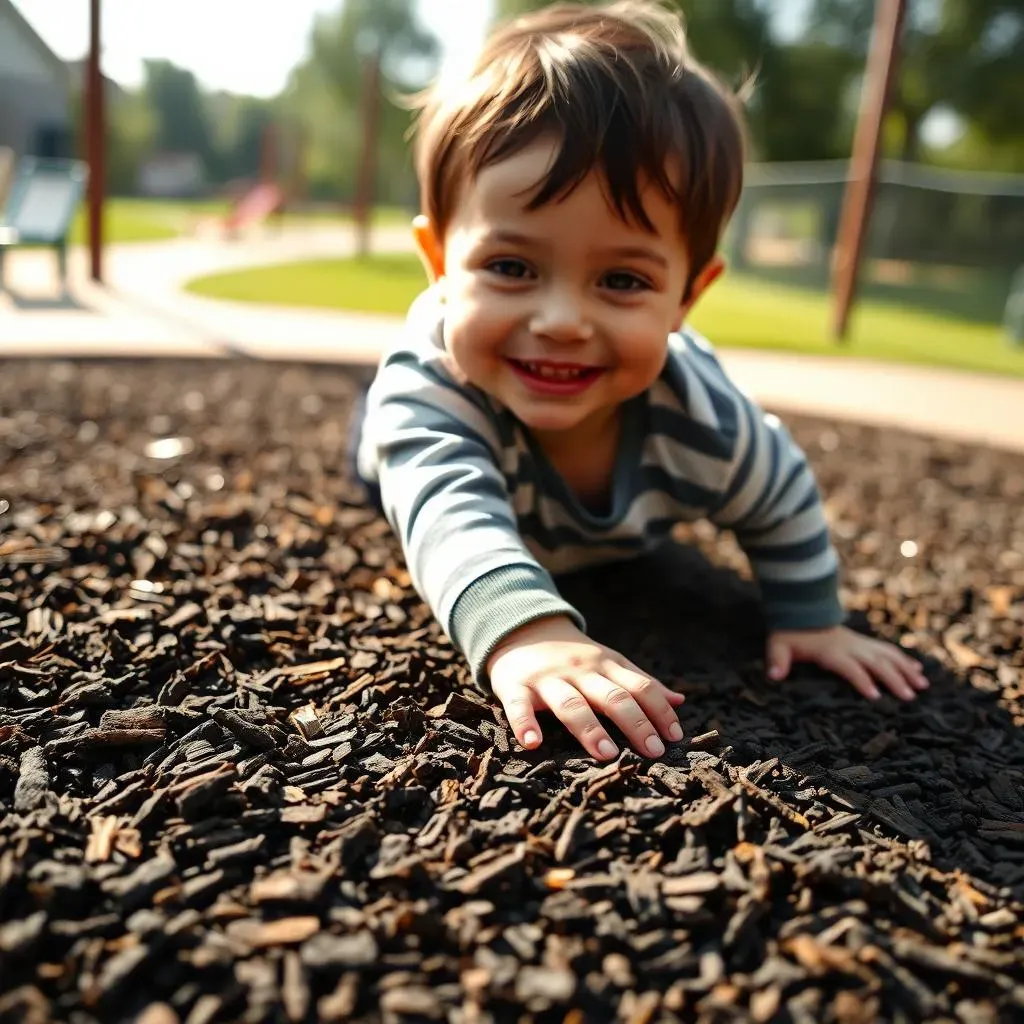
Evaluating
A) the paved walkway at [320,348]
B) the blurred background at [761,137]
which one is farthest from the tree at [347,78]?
the paved walkway at [320,348]

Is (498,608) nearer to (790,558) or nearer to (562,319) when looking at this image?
(562,319)

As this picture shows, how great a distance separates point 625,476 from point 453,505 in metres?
0.50

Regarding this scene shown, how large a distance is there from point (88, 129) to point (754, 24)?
2313 cm

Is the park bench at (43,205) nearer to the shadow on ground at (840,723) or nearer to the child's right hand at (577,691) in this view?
the shadow on ground at (840,723)

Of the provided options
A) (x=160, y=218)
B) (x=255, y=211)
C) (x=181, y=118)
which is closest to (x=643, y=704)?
(x=255, y=211)

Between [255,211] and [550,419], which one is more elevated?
[550,419]

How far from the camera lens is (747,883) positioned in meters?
1.20

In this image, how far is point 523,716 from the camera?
1506 millimetres

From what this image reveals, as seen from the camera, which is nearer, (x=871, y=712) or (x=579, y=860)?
(x=579, y=860)

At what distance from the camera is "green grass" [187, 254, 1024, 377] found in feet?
26.2

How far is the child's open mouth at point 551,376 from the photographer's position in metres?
1.93

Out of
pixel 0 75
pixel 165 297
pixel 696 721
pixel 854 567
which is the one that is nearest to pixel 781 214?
pixel 165 297

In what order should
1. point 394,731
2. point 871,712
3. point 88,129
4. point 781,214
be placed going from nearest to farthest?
point 394,731 < point 871,712 < point 88,129 < point 781,214

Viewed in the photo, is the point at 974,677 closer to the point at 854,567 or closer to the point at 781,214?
the point at 854,567
